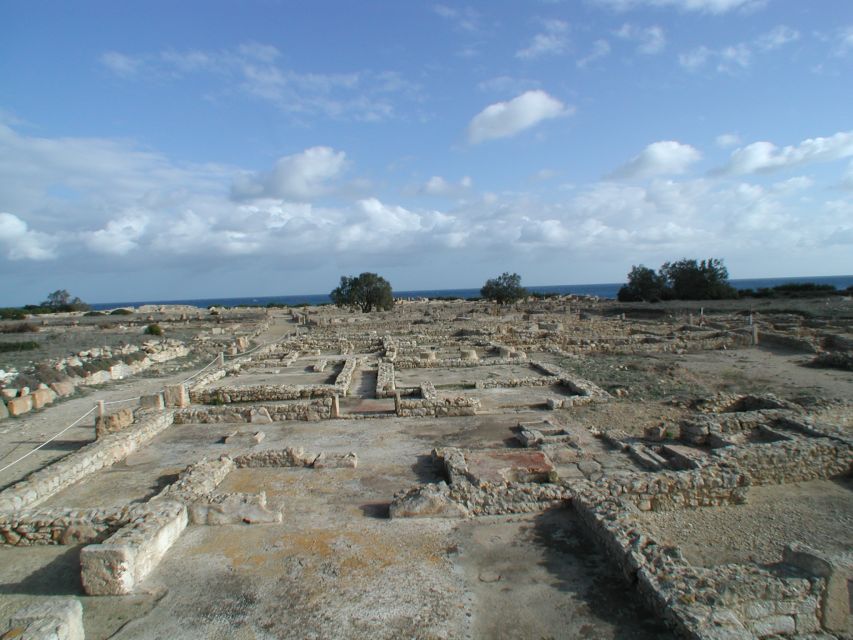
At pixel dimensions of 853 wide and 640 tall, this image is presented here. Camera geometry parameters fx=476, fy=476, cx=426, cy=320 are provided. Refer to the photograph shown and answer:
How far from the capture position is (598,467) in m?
8.47

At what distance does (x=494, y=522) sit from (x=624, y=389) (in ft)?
29.4

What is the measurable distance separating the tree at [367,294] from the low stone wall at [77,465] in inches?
1621

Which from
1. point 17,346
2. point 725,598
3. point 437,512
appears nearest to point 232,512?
point 437,512

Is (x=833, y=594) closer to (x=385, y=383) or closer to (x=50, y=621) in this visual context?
(x=50, y=621)

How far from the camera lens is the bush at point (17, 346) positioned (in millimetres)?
Answer: 26219

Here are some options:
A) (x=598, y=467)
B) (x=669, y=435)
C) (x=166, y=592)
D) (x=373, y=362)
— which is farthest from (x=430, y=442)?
(x=373, y=362)

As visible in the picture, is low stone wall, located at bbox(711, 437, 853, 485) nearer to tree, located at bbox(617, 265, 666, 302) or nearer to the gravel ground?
the gravel ground

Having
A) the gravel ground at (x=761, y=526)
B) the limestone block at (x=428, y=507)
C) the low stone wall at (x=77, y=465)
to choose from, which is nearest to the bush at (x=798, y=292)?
the gravel ground at (x=761, y=526)

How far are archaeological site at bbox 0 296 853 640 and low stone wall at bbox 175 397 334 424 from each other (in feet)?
0.18

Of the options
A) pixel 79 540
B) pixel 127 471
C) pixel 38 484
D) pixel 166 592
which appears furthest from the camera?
pixel 127 471

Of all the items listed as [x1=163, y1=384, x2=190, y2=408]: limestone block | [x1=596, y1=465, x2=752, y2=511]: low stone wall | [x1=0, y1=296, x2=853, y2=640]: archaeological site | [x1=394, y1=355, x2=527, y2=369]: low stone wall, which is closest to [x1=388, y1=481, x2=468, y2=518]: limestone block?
[x1=0, y1=296, x2=853, y2=640]: archaeological site

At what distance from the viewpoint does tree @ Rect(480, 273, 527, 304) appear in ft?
185

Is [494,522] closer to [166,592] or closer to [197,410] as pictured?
[166,592]

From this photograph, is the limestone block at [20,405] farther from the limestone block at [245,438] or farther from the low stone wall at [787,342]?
the low stone wall at [787,342]
